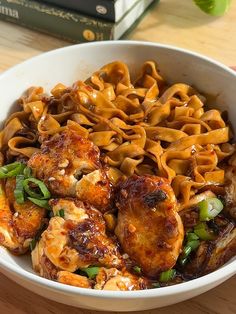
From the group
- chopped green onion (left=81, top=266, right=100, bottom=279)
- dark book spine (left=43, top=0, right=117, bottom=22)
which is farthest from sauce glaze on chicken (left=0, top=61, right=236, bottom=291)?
dark book spine (left=43, top=0, right=117, bottom=22)

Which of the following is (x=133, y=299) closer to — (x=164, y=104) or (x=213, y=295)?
(x=213, y=295)

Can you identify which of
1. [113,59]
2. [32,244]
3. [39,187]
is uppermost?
[113,59]

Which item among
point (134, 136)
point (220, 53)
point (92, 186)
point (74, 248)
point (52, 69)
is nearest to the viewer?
point (74, 248)

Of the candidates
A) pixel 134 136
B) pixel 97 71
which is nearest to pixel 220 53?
pixel 97 71

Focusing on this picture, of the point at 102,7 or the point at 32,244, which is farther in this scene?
the point at 102,7

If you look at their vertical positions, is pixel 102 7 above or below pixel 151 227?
above

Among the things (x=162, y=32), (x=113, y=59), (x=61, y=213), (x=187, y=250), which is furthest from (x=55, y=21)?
(x=187, y=250)

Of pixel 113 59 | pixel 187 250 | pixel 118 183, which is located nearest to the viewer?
pixel 187 250

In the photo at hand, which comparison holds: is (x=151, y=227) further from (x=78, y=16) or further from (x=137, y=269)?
(x=78, y=16)
